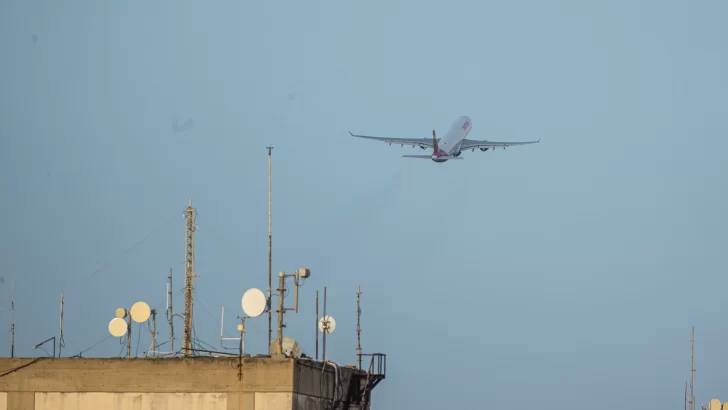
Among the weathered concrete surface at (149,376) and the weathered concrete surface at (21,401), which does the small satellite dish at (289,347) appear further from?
the weathered concrete surface at (21,401)

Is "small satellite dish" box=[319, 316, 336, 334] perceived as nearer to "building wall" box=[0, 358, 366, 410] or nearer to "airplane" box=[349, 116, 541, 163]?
"building wall" box=[0, 358, 366, 410]

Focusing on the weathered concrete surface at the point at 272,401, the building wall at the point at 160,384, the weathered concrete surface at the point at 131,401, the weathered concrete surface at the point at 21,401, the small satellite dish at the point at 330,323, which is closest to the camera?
the weathered concrete surface at the point at 272,401

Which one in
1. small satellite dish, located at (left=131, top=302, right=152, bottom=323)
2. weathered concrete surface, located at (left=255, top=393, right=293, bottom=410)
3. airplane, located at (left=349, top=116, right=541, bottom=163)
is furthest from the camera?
airplane, located at (left=349, top=116, right=541, bottom=163)

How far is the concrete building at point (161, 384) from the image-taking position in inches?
1811

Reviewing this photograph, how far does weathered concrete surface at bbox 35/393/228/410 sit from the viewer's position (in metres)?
46.4

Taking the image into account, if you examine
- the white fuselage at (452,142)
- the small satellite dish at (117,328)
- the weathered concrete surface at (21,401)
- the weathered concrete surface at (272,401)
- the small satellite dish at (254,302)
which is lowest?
the weathered concrete surface at (21,401)

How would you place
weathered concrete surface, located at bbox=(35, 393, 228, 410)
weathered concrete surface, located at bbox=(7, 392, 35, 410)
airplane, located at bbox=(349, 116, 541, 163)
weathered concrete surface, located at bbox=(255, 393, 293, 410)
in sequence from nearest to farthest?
weathered concrete surface, located at bbox=(255, 393, 293, 410)
weathered concrete surface, located at bbox=(35, 393, 228, 410)
weathered concrete surface, located at bbox=(7, 392, 35, 410)
airplane, located at bbox=(349, 116, 541, 163)

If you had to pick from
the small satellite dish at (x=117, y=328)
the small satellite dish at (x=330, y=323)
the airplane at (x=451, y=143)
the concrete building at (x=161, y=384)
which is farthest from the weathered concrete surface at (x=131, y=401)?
the airplane at (x=451, y=143)

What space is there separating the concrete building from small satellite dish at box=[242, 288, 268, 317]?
196 cm

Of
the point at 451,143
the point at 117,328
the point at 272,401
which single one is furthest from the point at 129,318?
the point at 451,143

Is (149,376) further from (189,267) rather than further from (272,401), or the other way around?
(189,267)

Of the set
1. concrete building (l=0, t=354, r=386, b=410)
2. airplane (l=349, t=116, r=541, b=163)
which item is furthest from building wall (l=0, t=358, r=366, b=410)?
airplane (l=349, t=116, r=541, b=163)

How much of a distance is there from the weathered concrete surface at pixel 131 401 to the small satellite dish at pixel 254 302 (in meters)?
3.26

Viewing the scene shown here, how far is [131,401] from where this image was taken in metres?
46.9
